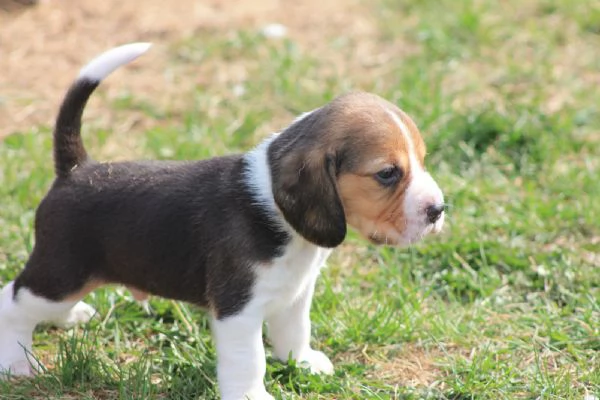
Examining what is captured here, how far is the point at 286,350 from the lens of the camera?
514cm

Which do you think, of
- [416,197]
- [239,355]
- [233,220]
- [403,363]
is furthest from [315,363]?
[416,197]

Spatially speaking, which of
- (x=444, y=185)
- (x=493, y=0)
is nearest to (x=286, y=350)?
(x=444, y=185)

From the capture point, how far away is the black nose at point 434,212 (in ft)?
14.3

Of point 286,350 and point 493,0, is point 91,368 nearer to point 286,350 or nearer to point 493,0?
point 286,350

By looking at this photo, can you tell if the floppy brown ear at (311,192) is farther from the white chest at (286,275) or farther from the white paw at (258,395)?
the white paw at (258,395)

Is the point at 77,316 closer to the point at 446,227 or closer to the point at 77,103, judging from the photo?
the point at 77,103

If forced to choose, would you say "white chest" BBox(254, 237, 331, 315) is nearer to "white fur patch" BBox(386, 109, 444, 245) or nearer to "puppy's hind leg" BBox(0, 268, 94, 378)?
"white fur patch" BBox(386, 109, 444, 245)

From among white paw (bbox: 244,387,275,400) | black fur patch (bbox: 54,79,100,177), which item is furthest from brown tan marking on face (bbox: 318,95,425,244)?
black fur patch (bbox: 54,79,100,177)

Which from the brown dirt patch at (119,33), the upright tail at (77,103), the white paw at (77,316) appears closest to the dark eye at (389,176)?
the upright tail at (77,103)

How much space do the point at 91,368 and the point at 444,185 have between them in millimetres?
2915

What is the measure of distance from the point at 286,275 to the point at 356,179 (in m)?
0.56

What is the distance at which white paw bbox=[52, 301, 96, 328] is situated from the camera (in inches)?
216

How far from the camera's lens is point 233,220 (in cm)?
457

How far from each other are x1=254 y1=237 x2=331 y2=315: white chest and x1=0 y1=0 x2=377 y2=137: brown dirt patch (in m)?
3.84
